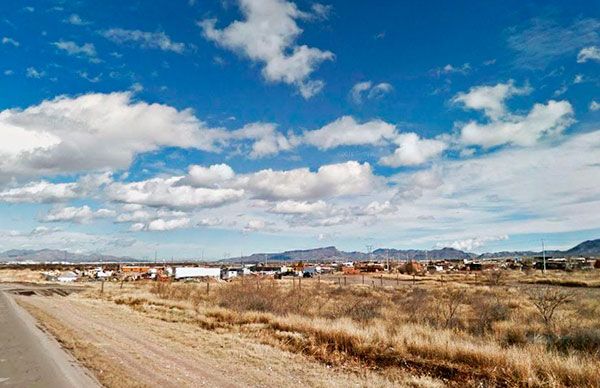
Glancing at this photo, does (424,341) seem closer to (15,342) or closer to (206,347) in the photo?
(206,347)

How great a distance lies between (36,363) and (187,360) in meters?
4.13

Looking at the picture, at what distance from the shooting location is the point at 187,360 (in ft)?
51.1

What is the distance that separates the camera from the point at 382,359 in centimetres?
1581

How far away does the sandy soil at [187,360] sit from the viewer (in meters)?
12.8

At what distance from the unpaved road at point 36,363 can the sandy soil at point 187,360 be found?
47 cm

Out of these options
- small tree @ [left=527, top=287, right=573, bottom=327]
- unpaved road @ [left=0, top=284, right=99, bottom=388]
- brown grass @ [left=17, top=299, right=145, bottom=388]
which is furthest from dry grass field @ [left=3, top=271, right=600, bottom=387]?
unpaved road @ [left=0, top=284, right=99, bottom=388]

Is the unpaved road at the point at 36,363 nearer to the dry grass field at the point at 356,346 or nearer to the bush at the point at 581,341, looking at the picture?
the dry grass field at the point at 356,346

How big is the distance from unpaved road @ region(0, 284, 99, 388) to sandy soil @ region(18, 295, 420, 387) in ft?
1.56

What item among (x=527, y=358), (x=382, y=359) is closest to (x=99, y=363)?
(x=382, y=359)

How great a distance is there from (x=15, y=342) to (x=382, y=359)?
40.8ft

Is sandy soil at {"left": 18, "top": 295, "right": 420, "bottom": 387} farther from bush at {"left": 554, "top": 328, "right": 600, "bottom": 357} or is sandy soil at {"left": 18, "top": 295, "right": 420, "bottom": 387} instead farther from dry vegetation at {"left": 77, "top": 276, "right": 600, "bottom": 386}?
bush at {"left": 554, "top": 328, "right": 600, "bottom": 357}

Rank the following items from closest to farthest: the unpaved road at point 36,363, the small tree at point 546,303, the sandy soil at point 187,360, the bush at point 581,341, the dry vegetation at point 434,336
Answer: the unpaved road at point 36,363, the sandy soil at point 187,360, the dry vegetation at point 434,336, the bush at point 581,341, the small tree at point 546,303

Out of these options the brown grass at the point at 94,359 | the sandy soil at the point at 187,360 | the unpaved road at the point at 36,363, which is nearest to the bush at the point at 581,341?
the sandy soil at the point at 187,360

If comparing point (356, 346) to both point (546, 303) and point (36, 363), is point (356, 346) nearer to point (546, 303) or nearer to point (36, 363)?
point (36, 363)
